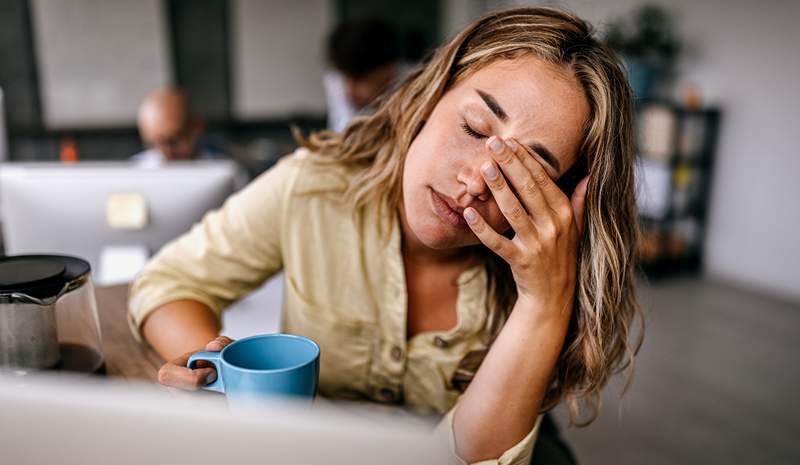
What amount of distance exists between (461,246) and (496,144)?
0.26 m

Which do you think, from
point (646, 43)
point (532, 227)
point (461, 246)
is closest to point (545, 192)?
point (532, 227)

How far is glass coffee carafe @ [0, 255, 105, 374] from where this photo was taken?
0.73m

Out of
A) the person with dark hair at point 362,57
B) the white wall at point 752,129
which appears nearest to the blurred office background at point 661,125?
the white wall at point 752,129

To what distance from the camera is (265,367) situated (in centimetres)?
62

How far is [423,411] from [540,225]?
40cm

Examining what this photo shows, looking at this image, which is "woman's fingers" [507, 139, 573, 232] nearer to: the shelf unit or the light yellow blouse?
the light yellow blouse

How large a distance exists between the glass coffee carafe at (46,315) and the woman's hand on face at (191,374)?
8.5 inches

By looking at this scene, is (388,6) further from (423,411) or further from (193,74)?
(423,411)

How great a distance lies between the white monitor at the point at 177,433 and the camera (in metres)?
0.31

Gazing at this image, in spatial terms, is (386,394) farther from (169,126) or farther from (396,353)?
(169,126)

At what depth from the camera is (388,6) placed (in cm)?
612

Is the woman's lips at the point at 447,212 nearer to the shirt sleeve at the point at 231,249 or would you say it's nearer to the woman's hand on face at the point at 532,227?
the woman's hand on face at the point at 532,227

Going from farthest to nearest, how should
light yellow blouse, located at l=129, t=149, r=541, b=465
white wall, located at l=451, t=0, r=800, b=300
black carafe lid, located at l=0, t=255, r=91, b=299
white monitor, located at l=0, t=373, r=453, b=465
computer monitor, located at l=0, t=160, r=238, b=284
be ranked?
white wall, located at l=451, t=0, r=800, b=300 < computer monitor, located at l=0, t=160, r=238, b=284 < light yellow blouse, located at l=129, t=149, r=541, b=465 < black carafe lid, located at l=0, t=255, r=91, b=299 < white monitor, located at l=0, t=373, r=453, b=465

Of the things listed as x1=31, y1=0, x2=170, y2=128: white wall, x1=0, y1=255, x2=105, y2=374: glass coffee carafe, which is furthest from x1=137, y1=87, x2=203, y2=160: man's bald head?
x1=31, y1=0, x2=170, y2=128: white wall
